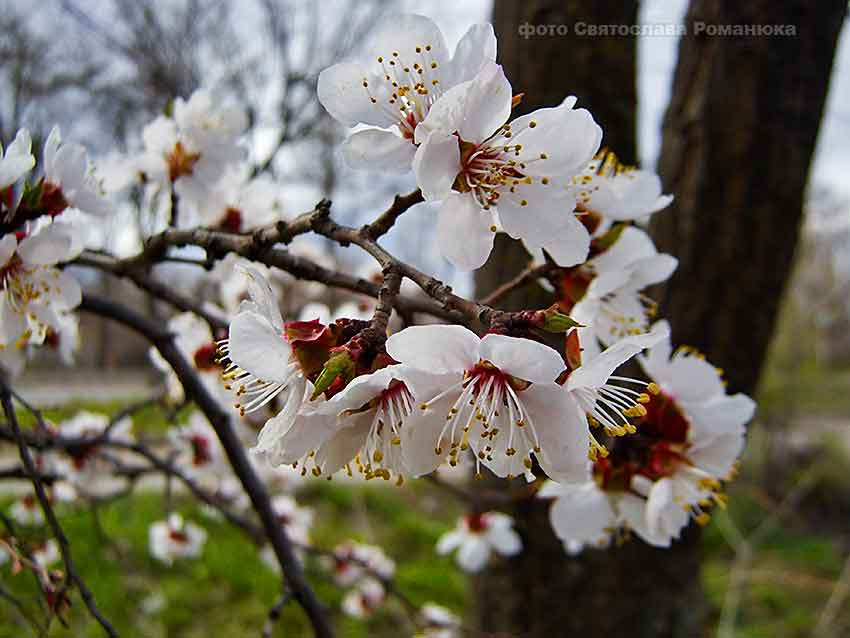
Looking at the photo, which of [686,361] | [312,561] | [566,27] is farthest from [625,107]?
[312,561]

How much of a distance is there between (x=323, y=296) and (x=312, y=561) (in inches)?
73.5

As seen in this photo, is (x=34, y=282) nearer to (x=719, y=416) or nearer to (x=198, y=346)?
(x=198, y=346)

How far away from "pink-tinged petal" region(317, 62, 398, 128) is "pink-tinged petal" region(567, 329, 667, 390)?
33 centimetres

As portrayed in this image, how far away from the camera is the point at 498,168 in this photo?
2.05ft

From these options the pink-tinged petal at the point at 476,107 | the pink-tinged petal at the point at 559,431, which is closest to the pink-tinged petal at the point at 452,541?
the pink-tinged petal at the point at 559,431

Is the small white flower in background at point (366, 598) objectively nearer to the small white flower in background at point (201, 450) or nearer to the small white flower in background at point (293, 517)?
the small white flower in background at point (293, 517)

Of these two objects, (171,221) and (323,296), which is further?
(323,296)

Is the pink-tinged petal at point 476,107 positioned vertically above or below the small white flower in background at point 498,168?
above

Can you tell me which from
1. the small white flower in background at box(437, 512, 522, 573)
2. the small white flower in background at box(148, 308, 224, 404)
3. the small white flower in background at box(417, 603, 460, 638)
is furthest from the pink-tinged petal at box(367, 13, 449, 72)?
the small white flower in background at box(437, 512, 522, 573)

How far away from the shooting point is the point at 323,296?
2814mm

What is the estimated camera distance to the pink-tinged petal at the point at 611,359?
513mm

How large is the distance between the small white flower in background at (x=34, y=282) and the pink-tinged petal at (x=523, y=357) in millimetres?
600

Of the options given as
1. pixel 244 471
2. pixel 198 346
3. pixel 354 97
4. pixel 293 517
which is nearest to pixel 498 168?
pixel 354 97

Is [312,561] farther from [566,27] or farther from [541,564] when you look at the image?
[566,27]
